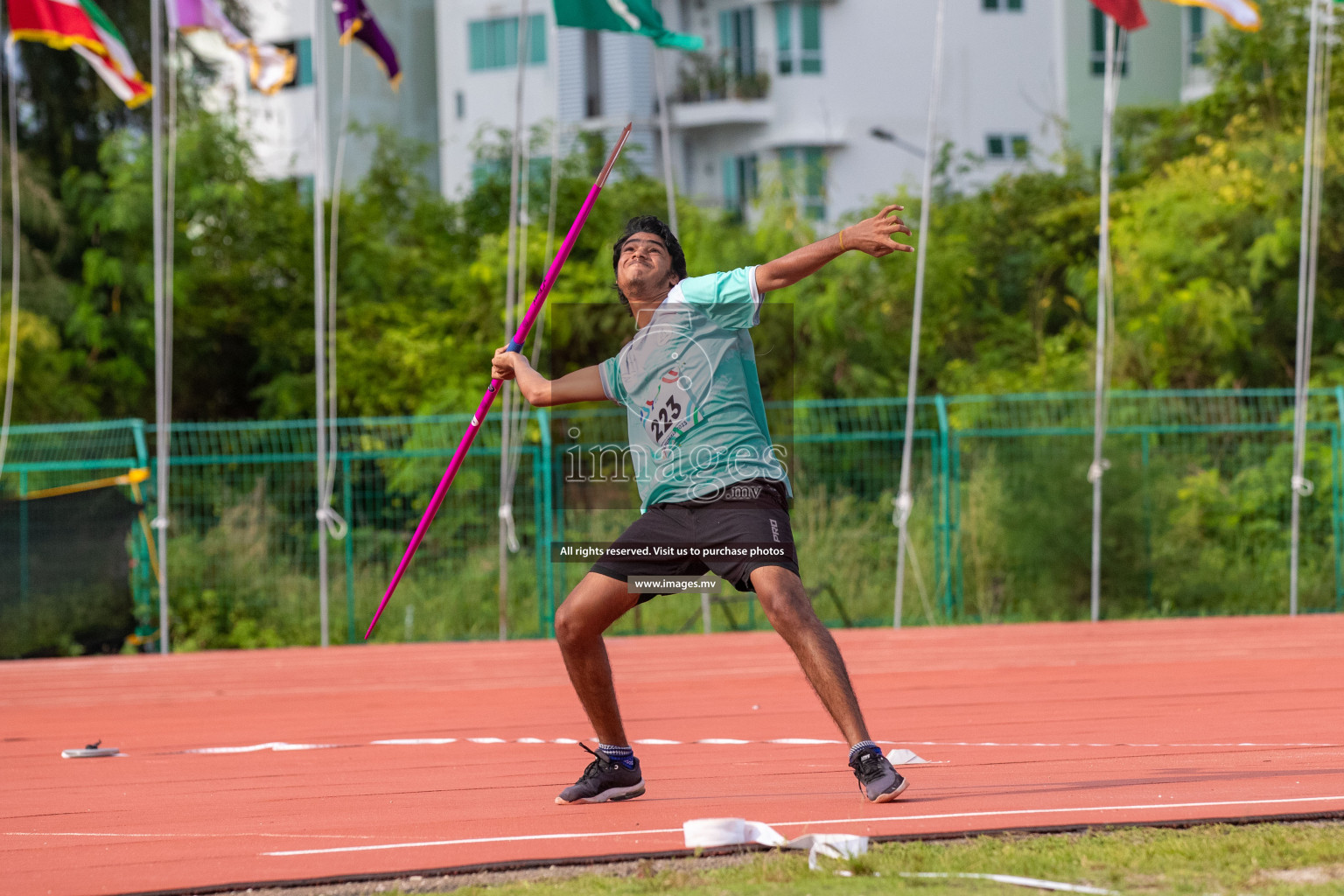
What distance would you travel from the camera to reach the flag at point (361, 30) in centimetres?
1052

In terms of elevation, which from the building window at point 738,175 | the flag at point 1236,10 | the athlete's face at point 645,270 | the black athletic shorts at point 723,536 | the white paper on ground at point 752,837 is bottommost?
the white paper on ground at point 752,837

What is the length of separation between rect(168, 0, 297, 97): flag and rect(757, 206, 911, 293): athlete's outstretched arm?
7.44 m

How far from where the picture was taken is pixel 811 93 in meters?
29.2

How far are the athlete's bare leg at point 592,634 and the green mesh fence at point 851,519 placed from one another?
6.72 m

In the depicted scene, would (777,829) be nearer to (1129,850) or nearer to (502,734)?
(1129,850)

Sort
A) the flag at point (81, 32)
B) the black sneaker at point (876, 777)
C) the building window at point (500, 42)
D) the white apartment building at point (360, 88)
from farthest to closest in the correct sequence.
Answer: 1. the white apartment building at point (360, 88)
2. the building window at point (500, 42)
3. the flag at point (81, 32)
4. the black sneaker at point (876, 777)

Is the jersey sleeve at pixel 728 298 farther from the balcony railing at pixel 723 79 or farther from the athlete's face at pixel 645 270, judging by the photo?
Result: the balcony railing at pixel 723 79

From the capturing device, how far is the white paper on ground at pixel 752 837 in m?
3.57

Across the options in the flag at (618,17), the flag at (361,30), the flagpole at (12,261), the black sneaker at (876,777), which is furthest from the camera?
the flagpole at (12,261)

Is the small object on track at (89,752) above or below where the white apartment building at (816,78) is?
below

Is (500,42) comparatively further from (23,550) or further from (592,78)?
(23,550)

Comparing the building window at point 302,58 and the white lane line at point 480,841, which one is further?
the building window at point 302,58

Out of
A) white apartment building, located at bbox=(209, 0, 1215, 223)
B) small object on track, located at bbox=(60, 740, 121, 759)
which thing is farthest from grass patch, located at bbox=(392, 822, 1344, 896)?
white apartment building, located at bbox=(209, 0, 1215, 223)

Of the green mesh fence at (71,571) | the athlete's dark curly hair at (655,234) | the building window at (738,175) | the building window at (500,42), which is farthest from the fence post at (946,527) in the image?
the building window at (500,42)
